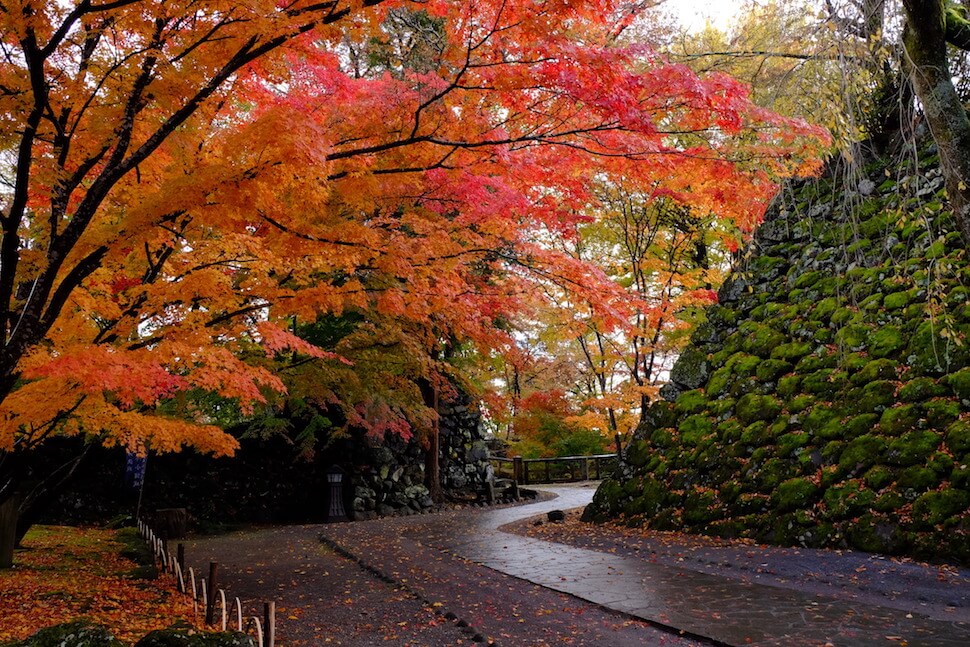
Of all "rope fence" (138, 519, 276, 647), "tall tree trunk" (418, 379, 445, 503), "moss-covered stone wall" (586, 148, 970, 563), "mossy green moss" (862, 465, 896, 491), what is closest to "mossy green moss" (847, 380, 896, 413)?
"moss-covered stone wall" (586, 148, 970, 563)

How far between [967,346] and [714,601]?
15.8ft

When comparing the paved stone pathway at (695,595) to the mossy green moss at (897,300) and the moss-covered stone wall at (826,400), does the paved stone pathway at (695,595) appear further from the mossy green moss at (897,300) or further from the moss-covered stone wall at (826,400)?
the mossy green moss at (897,300)

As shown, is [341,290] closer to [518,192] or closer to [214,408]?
[518,192]

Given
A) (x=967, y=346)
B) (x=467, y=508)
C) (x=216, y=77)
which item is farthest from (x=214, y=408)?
(x=967, y=346)

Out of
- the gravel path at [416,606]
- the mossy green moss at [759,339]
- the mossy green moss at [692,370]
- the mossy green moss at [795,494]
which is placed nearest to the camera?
the gravel path at [416,606]

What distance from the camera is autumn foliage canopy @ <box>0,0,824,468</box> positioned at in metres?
4.53

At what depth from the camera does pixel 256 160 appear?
4738 mm

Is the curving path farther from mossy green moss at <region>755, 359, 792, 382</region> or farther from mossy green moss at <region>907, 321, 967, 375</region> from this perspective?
mossy green moss at <region>755, 359, 792, 382</region>

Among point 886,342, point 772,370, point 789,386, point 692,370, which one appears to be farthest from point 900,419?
point 692,370

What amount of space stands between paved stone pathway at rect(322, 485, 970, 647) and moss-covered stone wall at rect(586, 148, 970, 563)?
87cm

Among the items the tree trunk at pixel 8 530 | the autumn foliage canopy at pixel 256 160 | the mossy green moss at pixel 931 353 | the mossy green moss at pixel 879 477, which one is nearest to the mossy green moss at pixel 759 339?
the mossy green moss at pixel 931 353

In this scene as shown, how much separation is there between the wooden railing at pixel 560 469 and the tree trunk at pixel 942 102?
20524 mm

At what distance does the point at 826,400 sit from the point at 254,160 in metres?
8.07

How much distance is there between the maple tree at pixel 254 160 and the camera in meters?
4.53
